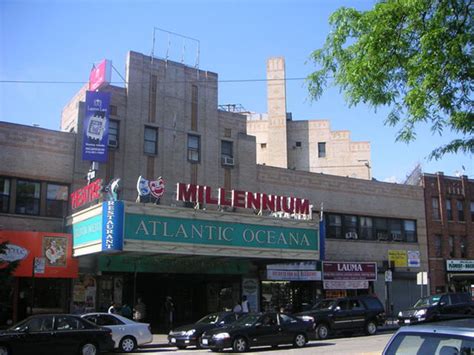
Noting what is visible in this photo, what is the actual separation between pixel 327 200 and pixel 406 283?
856 centimetres

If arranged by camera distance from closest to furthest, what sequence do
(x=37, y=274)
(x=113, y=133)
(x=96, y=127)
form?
(x=37, y=274)
(x=96, y=127)
(x=113, y=133)

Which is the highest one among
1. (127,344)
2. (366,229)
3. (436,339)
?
(366,229)

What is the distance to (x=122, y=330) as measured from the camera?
2039cm

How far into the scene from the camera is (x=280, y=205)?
29172 mm

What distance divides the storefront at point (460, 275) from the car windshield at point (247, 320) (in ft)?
82.3

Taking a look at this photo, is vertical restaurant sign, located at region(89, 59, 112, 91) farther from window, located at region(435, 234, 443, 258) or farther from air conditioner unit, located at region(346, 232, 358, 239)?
window, located at region(435, 234, 443, 258)

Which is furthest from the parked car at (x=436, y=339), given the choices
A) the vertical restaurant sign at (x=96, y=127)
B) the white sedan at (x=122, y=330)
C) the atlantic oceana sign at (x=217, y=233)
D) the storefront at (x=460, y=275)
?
the storefront at (x=460, y=275)

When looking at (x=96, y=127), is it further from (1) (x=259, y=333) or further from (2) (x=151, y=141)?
(1) (x=259, y=333)

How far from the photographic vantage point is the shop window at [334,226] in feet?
123

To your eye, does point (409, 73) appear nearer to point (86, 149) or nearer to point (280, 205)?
point (280, 205)

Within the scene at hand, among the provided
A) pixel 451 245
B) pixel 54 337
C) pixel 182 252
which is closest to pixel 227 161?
pixel 182 252

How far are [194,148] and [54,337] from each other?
57.2ft

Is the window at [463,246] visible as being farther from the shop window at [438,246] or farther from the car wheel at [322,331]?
the car wheel at [322,331]

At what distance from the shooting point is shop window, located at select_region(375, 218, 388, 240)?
131 feet
